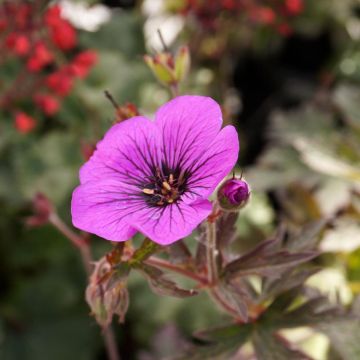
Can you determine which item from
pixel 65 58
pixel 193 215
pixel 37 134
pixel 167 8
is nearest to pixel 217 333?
pixel 193 215

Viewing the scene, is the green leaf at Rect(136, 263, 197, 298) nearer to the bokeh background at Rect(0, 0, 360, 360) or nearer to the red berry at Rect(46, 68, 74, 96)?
the bokeh background at Rect(0, 0, 360, 360)

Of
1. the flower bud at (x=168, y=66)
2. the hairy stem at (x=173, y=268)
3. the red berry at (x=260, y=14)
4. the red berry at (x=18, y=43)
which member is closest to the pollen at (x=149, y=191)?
the hairy stem at (x=173, y=268)

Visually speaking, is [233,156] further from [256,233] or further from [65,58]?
[65,58]

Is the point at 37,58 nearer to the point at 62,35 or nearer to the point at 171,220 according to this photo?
the point at 62,35

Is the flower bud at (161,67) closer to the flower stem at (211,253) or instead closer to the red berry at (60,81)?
the flower stem at (211,253)

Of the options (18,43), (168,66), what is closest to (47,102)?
(18,43)

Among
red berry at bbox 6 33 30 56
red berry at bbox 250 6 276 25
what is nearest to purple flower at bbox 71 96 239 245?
red berry at bbox 6 33 30 56
